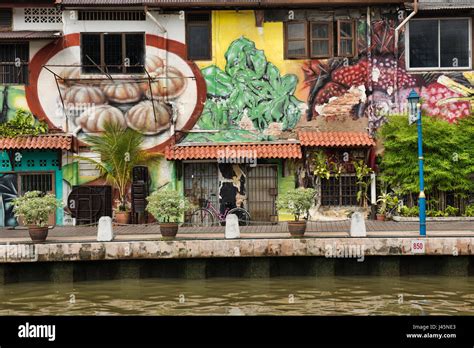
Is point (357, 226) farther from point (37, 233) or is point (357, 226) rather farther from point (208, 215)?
point (37, 233)

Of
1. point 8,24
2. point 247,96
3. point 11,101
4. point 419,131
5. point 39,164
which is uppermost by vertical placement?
point 8,24

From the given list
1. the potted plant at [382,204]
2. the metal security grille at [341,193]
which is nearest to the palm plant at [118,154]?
the metal security grille at [341,193]

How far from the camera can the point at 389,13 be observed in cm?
2762

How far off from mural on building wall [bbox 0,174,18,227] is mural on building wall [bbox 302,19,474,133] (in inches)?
445

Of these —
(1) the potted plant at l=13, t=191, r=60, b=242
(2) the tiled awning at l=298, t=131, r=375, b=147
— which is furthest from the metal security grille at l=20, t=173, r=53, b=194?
(2) the tiled awning at l=298, t=131, r=375, b=147

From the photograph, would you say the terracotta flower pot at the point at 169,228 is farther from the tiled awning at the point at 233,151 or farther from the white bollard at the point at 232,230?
the tiled awning at the point at 233,151

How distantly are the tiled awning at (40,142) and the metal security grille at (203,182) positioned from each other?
14.4 feet

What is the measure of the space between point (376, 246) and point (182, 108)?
999cm

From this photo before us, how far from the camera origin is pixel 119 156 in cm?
2705

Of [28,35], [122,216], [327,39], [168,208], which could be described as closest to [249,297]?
[168,208]

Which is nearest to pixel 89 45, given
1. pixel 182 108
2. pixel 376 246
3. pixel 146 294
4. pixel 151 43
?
pixel 151 43

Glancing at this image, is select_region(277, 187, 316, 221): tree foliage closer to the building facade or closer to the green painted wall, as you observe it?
the building facade

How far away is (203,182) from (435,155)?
856cm

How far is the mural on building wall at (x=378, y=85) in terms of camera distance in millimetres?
27625
